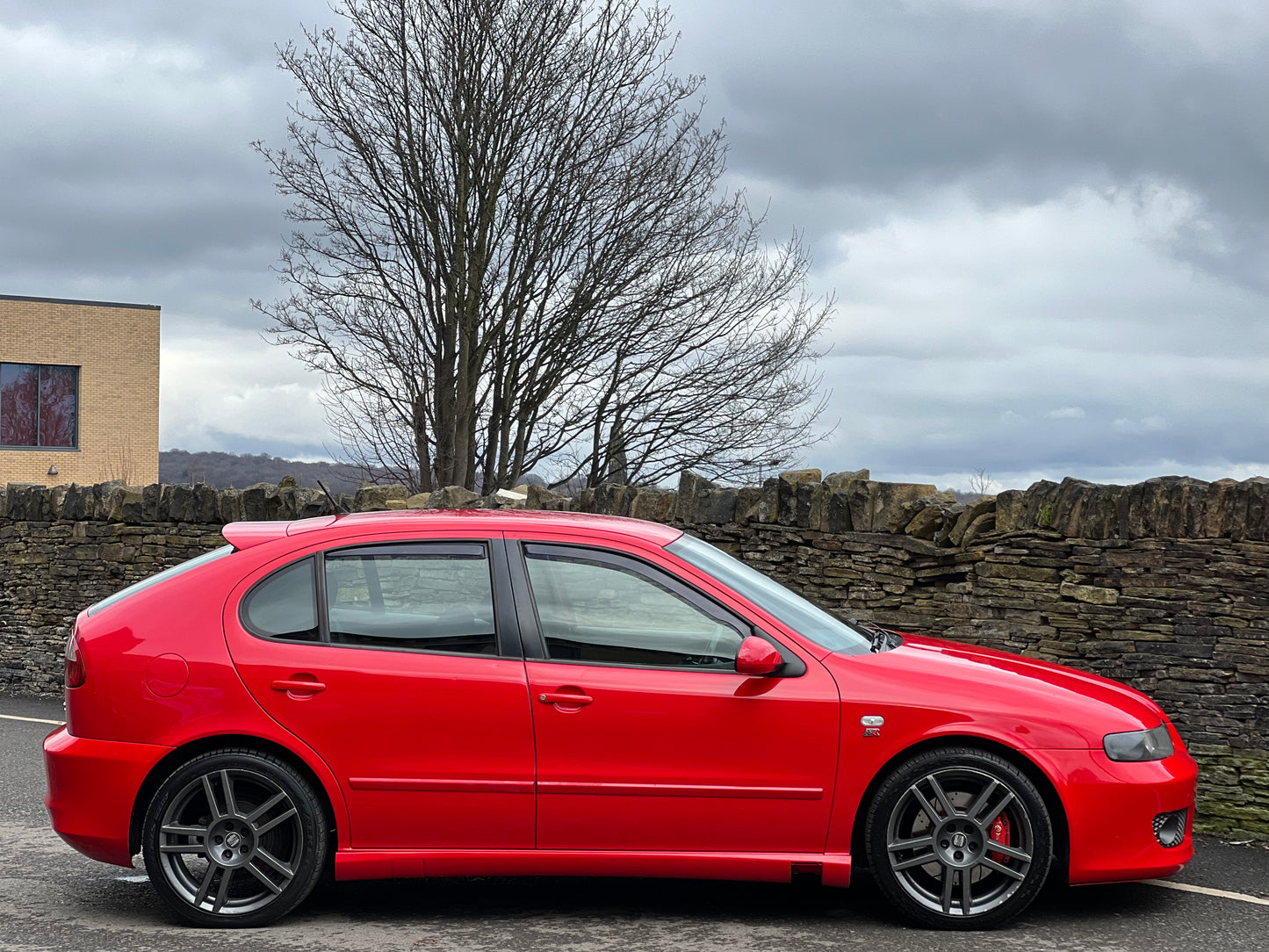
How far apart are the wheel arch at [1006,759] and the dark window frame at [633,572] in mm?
504

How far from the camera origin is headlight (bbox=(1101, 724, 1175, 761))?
16.2 ft

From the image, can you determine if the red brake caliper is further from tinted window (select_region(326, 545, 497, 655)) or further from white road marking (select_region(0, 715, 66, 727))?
white road marking (select_region(0, 715, 66, 727))

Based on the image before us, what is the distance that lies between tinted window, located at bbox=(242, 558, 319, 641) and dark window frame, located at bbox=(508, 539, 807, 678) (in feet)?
2.71

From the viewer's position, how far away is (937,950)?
4691mm

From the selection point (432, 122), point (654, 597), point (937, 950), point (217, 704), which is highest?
point (432, 122)

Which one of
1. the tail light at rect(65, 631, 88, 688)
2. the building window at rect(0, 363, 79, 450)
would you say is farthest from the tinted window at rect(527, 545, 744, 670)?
the building window at rect(0, 363, 79, 450)

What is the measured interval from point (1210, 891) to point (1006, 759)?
169 cm

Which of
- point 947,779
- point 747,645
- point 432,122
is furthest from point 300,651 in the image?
point 432,122

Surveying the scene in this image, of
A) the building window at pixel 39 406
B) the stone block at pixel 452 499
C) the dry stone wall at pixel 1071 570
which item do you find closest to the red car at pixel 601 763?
the dry stone wall at pixel 1071 570

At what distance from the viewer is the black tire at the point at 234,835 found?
490 cm

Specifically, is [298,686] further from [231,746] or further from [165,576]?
[165,576]

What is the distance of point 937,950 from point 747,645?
4.32 feet

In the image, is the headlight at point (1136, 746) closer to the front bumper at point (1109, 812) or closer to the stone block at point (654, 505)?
the front bumper at point (1109, 812)

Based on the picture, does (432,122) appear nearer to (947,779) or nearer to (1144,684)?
(1144,684)
